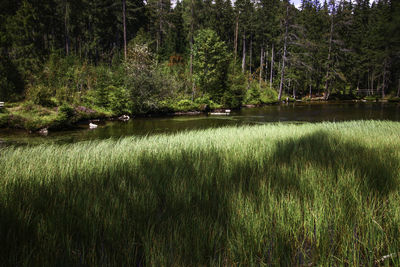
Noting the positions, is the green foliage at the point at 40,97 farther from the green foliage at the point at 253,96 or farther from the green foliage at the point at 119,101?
the green foliage at the point at 253,96

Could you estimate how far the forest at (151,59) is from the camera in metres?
17.0

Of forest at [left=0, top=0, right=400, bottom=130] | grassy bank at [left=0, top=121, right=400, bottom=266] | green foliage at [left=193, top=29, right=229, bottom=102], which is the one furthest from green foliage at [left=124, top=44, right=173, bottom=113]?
grassy bank at [left=0, top=121, right=400, bottom=266]

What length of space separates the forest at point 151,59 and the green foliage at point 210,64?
0.11 metres

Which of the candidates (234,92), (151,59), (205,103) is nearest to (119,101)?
(205,103)

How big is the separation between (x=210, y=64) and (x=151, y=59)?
6.59 m

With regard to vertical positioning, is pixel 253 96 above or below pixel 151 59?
below

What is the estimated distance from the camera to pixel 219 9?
45.1 metres

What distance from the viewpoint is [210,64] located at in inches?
1047

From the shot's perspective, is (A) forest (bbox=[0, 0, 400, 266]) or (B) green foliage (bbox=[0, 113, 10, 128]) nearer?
(A) forest (bbox=[0, 0, 400, 266])

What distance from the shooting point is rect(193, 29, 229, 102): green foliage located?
26.4 m

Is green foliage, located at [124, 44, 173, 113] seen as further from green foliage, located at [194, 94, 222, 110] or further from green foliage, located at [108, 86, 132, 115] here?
green foliage, located at [194, 94, 222, 110]

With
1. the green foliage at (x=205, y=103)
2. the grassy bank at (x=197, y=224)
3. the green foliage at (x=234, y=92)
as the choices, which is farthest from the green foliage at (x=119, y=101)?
the grassy bank at (x=197, y=224)

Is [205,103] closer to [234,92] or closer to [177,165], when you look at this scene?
[234,92]

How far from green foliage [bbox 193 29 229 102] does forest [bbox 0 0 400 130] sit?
0.11 metres
